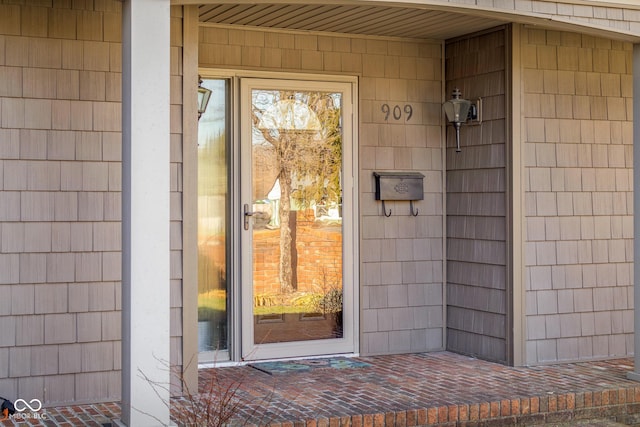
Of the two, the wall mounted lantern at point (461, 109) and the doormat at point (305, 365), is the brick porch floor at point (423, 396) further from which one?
the wall mounted lantern at point (461, 109)

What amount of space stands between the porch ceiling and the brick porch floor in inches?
90.8

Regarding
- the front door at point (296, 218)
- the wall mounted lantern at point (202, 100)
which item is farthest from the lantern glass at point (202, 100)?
the front door at point (296, 218)

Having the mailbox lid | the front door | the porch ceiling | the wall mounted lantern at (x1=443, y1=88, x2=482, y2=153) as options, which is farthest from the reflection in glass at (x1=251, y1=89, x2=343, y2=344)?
the wall mounted lantern at (x1=443, y1=88, x2=482, y2=153)

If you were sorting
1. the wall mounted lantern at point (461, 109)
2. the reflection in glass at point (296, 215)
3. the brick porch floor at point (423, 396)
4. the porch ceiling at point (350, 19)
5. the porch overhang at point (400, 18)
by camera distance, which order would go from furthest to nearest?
1. the wall mounted lantern at point (461, 109)
2. the reflection in glass at point (296, 215)
3. the porch ceiling at point (350, 19)
4. the porch overhang at point (400, 18)
5. the brick porch floor at point (423, 396)

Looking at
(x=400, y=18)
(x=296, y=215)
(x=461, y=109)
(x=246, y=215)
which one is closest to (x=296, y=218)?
(x=296, y=215)

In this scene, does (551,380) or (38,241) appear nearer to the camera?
(38,241)

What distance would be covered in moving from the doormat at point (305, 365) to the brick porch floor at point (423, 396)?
0.08 meters

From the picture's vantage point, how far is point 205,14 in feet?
18.4

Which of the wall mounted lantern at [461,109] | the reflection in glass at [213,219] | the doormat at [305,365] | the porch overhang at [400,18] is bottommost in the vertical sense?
the doormat at [305,365]

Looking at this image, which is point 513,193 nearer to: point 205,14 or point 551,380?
point 551,380

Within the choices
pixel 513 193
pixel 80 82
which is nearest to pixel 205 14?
pixel 80 82

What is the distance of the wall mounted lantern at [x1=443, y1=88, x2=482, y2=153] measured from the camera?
628cm

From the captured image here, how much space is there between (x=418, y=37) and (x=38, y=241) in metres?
3.23

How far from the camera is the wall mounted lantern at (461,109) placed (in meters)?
6.28
